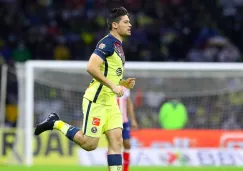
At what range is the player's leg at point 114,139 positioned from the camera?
8508mm

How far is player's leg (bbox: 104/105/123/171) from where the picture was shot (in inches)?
335

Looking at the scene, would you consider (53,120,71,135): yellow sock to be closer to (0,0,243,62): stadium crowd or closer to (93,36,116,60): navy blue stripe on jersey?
(93,36,116,60): navy blue stripe on jersey

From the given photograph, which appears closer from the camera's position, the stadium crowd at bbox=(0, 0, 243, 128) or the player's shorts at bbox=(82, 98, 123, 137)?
the player's shorts at bbox=(82, 98, 123, 137)

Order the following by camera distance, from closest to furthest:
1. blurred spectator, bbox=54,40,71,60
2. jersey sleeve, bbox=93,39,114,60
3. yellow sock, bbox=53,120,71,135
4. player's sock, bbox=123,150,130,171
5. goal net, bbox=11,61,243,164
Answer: jersey sleeve, bbox=93,39,114,60 < yellow sock, bbox=53,120,71,135 < player's sock, bbox=123,150,130,171 < goal net, bbox=11,61,243,164 < blurred spectator, bbox=54,40,71,60

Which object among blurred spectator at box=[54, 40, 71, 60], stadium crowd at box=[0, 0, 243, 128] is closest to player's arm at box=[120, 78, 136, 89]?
stadium crowd at box=[0, 0, 243, 128]

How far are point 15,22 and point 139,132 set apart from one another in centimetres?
597

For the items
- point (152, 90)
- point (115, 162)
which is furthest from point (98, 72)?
point (152, 90)

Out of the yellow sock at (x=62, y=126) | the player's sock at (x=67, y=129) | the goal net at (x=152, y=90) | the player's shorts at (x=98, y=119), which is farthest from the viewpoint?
the goal net at (x=152, y=90)

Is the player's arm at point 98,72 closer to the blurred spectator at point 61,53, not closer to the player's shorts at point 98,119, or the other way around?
the player's shorts at point 98,119

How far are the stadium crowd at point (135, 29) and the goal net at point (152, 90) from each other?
3.24m

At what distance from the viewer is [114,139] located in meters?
8.57

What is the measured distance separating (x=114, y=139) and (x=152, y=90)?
26.4 feet

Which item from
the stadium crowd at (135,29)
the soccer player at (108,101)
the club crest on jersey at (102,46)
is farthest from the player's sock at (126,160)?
the stadium crowd at (135,29)

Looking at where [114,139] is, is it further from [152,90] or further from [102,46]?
[152,90]
